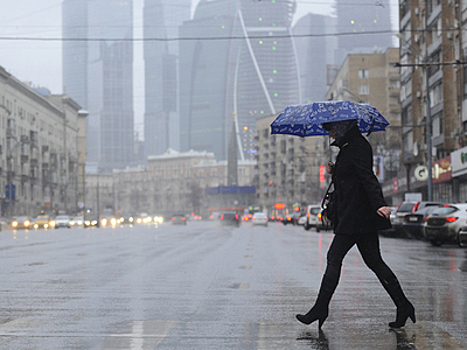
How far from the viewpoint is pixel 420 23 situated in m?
60.4

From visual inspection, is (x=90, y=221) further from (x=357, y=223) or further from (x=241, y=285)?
(x=357, y=223)

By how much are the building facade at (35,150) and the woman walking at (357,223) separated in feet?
253

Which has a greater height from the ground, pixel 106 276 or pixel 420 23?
pixel 420 23

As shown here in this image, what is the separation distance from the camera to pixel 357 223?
290 inches

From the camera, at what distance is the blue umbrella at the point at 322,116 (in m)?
8.31

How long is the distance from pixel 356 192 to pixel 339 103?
4.59ft

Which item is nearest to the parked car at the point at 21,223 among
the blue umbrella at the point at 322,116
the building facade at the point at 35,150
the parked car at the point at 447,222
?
the building facade at the point at 35,150

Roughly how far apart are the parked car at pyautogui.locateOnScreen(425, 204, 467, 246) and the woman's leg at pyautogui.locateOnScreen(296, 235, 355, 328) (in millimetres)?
19156

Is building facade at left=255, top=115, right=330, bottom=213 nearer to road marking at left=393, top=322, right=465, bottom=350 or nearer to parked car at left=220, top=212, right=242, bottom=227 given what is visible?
parked car at left=220, top=212, right=242, bottom=227

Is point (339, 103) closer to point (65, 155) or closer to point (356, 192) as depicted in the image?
point (356, 192)

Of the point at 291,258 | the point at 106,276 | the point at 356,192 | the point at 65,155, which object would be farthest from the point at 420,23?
the point at 65,155

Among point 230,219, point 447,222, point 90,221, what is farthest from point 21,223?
point 447,222

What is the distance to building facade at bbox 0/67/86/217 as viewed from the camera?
9375 centimetres

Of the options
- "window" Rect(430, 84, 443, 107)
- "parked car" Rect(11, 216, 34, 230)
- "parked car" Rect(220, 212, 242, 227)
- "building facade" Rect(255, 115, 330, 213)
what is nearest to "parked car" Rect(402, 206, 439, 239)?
"window" Rect(430, 84, 443, 107)
